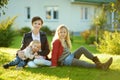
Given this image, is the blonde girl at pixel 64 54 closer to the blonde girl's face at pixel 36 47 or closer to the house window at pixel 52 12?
the blonde girl's face at pixel 36 47

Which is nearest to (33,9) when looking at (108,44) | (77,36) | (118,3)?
(77,36)

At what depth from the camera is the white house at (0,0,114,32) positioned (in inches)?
1524

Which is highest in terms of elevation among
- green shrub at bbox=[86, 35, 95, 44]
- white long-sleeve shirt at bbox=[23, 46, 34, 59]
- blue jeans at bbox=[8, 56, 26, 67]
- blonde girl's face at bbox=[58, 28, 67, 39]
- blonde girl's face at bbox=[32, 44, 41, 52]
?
blonde girl's face at bbox=[58, 28, 67, 39]

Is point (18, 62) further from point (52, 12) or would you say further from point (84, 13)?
point (84, 13)

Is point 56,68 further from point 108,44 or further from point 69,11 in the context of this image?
point 69,11

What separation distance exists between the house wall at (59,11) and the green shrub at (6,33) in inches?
617

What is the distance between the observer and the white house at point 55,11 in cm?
3872

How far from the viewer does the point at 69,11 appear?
3850 centimetres

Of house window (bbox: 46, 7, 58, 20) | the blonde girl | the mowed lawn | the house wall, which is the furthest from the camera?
house window (bbox: 46, 7, 58, 20)

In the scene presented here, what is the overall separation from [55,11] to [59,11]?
426 mm

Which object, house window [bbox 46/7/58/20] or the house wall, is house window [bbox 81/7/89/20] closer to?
the house wall

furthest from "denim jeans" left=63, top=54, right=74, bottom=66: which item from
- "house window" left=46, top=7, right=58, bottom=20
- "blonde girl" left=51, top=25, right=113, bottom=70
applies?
"house window" left=46, top=7, right=58, bottom=20

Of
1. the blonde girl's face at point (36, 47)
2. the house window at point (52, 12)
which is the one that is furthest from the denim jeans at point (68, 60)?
the house window at point (52, 12)

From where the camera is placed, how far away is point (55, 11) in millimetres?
39125
